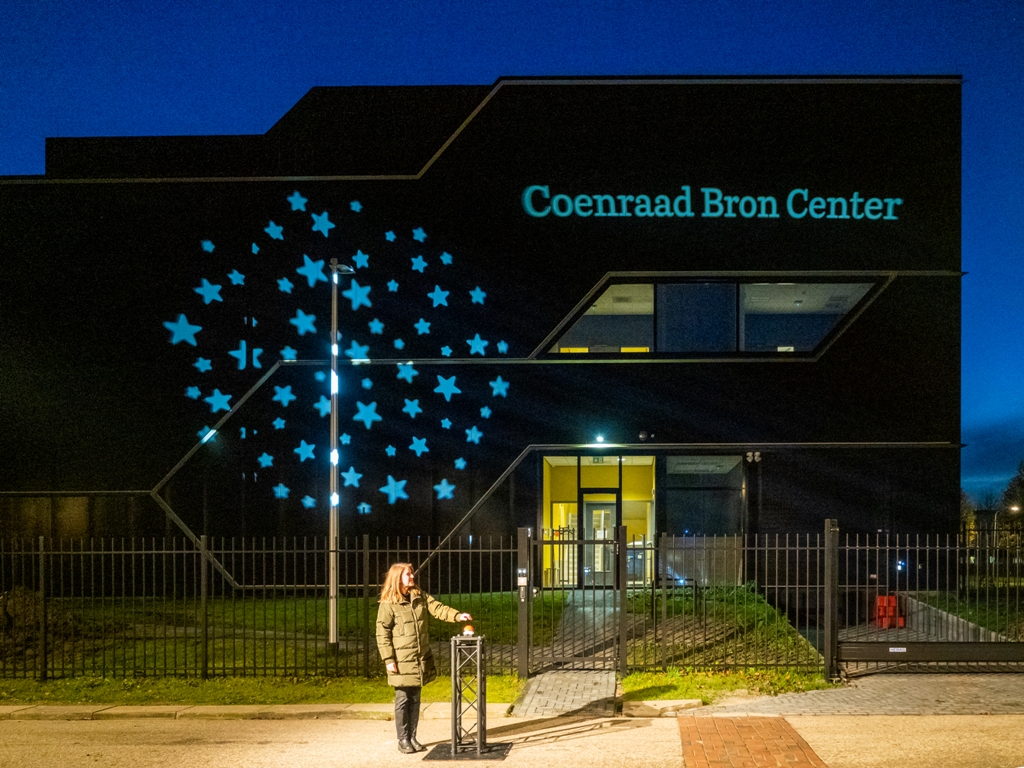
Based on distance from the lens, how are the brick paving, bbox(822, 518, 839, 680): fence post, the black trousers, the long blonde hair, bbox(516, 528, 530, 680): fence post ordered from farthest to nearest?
1. bbox(516, 528, 530, 680): fence post
2. bbox(822, 518, 839, 680): fence post
3. the long blonde hair
4. the black trousers
5. the brick paving

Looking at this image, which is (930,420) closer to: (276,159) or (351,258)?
(351,258)

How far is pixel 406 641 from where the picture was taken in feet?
28.2

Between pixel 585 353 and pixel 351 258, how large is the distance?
5.78m

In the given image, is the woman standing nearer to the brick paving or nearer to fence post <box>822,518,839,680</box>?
the brick paving

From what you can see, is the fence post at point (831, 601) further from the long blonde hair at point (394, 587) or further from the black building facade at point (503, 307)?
the black building facade at point (503, 307)

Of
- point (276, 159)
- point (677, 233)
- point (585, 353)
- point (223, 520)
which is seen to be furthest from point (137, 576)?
point (677, 233)

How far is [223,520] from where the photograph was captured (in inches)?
843

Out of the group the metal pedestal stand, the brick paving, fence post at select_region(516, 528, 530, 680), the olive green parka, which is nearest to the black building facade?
fence post at select_region(516, 528, 530, 680)

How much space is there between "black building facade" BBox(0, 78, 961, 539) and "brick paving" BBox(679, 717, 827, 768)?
459 inches

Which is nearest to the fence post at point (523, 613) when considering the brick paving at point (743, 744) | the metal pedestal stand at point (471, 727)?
the brick paving at point (743, 744)

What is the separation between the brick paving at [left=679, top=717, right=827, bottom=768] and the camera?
8.06 meters

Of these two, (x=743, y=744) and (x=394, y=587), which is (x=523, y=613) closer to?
(x=394, y=587)

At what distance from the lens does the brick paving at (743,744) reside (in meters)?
8.06

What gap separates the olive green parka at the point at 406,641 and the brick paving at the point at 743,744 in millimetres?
2508
